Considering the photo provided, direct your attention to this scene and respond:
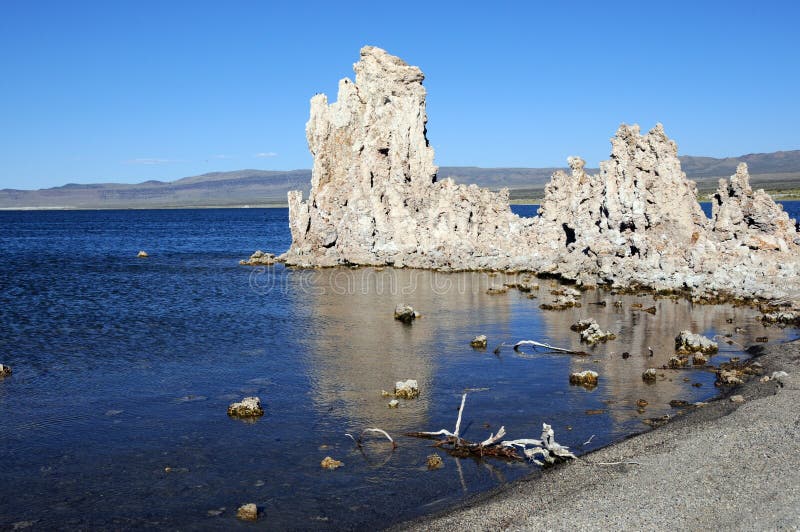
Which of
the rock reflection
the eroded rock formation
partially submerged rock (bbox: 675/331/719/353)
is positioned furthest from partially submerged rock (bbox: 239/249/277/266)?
partially submerged rock (bbox: 675/331/719/353)

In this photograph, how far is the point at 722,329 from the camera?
34.4m

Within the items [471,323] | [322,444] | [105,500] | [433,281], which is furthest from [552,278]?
[105,500]

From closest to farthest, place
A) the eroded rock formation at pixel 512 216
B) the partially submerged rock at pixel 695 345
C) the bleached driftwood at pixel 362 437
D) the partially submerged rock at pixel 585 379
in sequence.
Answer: the bleached driftwood at pixel 362 437, the partially submerged rock at pixel 585 379, the partially submerged rock at pixel 695 345, the eroded rock formation at pixel 512 216

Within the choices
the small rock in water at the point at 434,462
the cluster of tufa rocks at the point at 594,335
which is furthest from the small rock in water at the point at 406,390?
the cluster of tufa rocks at the point at 594,335

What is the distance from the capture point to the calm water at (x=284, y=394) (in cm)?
1631

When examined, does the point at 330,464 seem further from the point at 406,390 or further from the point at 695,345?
the point at 695,345

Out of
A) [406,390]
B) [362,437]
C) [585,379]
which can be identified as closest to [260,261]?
[406,390]

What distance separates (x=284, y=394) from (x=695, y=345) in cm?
1695

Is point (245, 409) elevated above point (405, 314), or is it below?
below

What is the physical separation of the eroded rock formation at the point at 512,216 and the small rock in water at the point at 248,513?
36.1 meters

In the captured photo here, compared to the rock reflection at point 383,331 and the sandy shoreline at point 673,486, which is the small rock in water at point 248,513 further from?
the rock reflection at point 383,331

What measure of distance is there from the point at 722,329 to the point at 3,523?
101ft

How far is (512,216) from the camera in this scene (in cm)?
7062

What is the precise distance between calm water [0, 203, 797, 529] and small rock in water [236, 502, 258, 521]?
24cm
